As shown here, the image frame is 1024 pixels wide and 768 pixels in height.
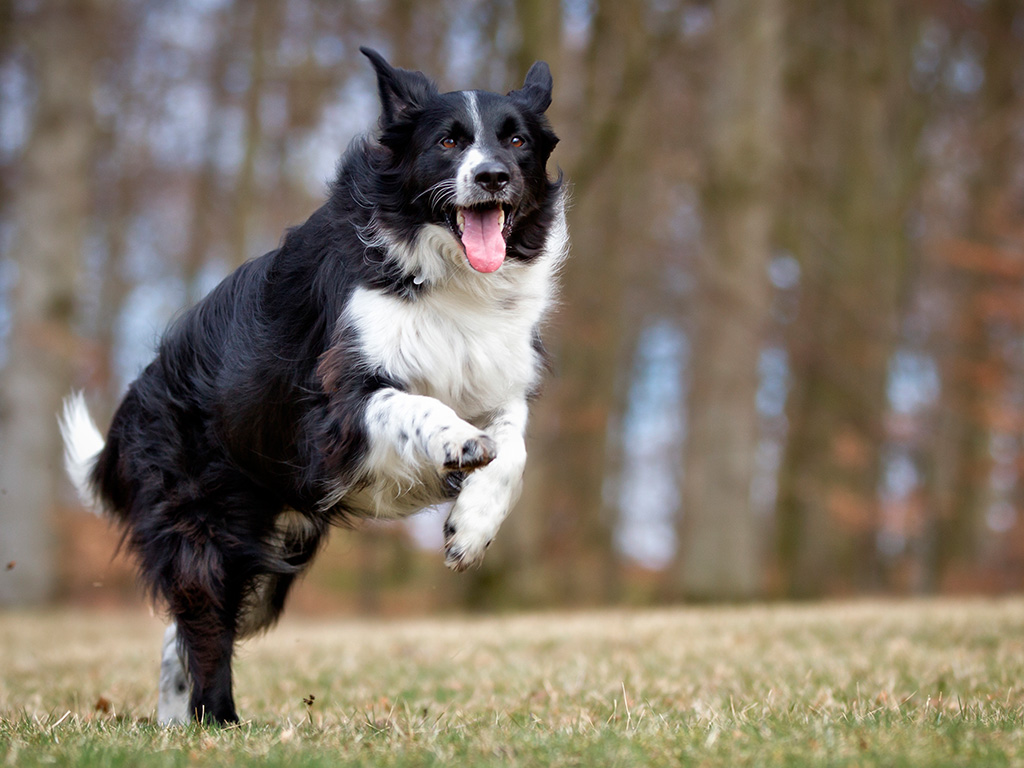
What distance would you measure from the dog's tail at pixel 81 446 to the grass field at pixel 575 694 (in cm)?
95

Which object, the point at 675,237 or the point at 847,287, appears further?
the point at 675,237

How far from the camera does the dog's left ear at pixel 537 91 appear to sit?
4.51 m

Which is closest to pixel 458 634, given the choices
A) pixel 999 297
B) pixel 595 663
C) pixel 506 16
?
pixel 595 663

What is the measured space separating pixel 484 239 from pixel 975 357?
1323 centimetres

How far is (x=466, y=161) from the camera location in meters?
4.14

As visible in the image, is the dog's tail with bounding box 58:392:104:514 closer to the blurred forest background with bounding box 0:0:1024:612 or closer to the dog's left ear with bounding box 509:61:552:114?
the dog's left ear with bounding box 509:61:552:114

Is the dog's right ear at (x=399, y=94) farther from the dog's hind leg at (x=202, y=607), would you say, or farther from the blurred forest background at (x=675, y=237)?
the blurred forest background at (x=675, y=237)

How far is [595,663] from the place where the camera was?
5984mm

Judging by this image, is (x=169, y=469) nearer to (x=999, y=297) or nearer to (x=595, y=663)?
(x=595, y=663)

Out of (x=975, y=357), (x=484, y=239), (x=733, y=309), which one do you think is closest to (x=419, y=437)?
(x=484, y=239)

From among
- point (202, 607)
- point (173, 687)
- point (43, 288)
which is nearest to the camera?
point (202, 607)

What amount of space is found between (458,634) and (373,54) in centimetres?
494

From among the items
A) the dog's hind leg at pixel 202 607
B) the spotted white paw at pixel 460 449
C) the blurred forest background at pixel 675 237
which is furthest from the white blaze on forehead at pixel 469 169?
the blurred forest background at pixel 675 237

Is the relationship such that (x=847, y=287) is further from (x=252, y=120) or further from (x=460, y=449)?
(x=460, y=449)
